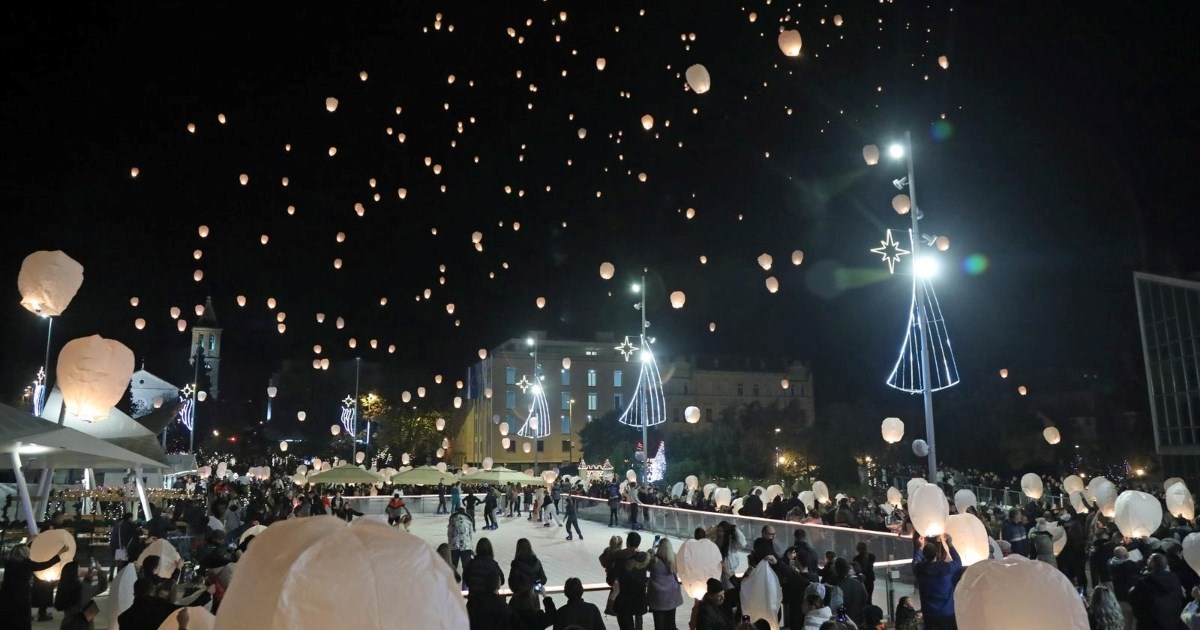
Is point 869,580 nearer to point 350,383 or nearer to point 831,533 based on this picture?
point 831,533

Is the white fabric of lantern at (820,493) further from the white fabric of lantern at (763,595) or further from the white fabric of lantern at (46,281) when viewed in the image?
the white fabric of lantern at (46,281)

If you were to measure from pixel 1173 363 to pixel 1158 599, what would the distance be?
95.5 ft

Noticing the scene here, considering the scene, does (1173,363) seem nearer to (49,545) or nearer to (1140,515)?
(1140,515)

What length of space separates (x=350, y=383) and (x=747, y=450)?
4963cm

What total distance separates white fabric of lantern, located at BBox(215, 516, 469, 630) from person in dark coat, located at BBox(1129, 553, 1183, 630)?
23.3ft

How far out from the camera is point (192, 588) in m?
8.91

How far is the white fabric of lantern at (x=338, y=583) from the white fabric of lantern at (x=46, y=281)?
39.4ft

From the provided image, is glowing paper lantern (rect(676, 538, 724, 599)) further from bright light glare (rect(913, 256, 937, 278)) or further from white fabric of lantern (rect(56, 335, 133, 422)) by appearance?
bright light glare (rect(913, 256, 937, 278))

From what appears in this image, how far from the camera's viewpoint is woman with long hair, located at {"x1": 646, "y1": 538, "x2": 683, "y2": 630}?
8.52m

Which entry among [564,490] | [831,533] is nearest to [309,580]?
[831,533]

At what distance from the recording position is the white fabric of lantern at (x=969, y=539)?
33.0 feet

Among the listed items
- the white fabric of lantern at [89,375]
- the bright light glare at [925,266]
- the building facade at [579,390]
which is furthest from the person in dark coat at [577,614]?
the building facade at [579,390]

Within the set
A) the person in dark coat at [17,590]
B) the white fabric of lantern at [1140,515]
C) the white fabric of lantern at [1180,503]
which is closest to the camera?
the person in dark coat at [17,590]

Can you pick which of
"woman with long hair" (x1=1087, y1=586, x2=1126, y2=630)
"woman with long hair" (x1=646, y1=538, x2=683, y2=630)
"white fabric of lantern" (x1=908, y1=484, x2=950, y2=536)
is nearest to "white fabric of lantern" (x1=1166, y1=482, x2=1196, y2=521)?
"white fabric of lantern" (x1=908, y1=484, x2=950, y2=536)
